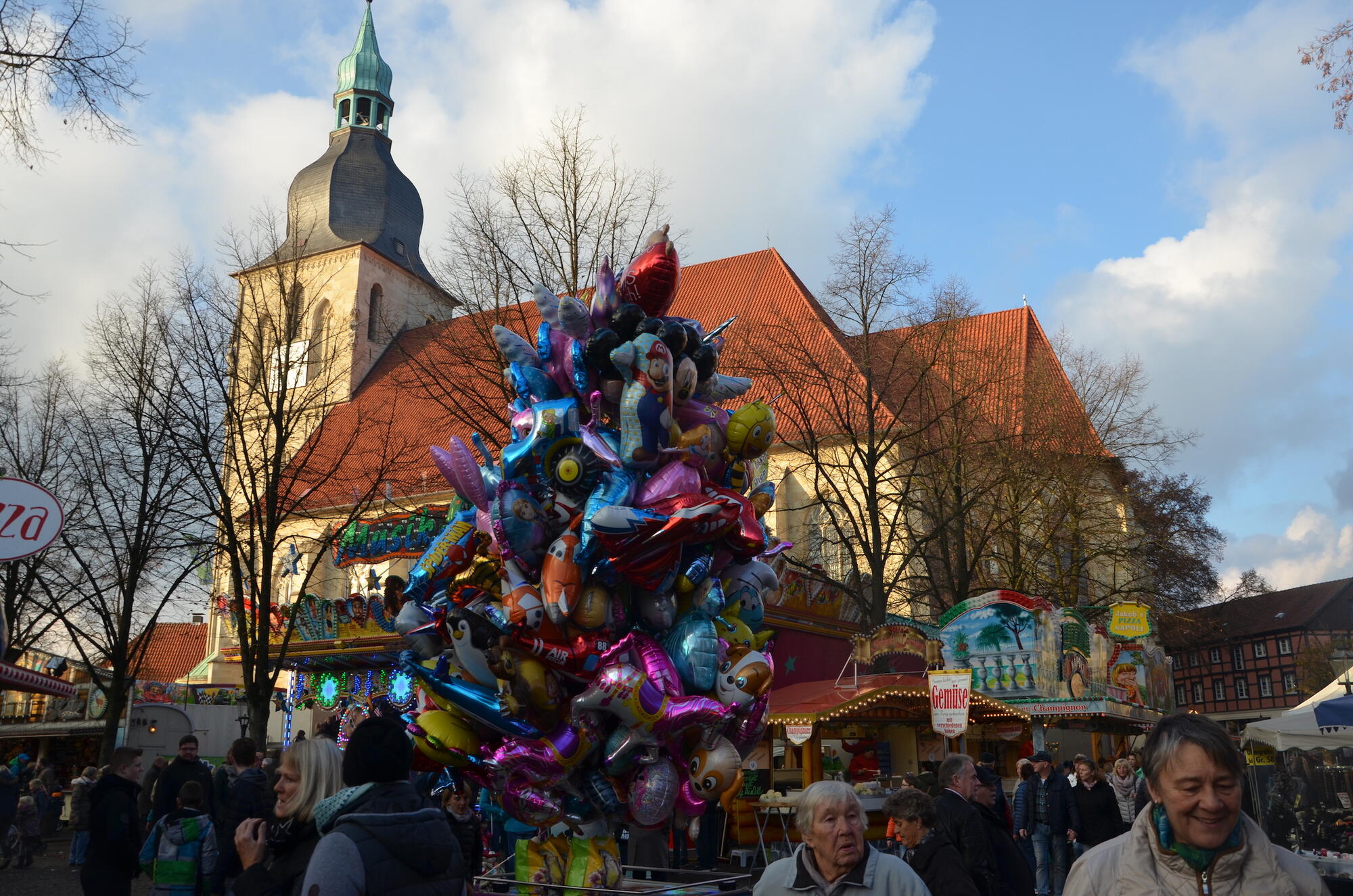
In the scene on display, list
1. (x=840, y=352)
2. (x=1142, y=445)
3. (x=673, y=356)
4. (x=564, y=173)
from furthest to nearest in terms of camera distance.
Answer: (x=1142, y=445), (x=840, y=352), (x=564, y=173), (x=673, y=356)

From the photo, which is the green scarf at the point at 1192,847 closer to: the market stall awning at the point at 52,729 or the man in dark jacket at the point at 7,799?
the man in dark jacket at the point at 7,799

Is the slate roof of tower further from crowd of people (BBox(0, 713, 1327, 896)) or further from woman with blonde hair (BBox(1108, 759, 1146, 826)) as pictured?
crowd of people (BBox(0, 713, 1327, 896))

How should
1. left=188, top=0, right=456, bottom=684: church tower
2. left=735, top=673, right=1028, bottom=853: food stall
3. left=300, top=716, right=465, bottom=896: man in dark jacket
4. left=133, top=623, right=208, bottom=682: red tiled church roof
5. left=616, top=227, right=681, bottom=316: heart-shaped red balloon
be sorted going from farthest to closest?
left=133, top=623, right=208, bottom=682: red tiled church roof
left=188, top=0, right=456, bottom=684: church tower
left=735, top=673, right=1028, bottom=853: food stall
left=616, top=227, right=681, bottom=316: heart-shaped red balloon
left=300, top=716, right=465, bottom=896: man in dark jacket

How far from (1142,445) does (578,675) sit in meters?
22.6

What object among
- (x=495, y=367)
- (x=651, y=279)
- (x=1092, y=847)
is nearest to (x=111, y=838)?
(x=651, y=279)

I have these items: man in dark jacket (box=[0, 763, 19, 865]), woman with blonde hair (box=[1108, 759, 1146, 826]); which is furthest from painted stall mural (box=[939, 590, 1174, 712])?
man in dark jacket (box=[0, 763, 19, 865])

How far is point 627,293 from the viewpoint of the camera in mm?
7539

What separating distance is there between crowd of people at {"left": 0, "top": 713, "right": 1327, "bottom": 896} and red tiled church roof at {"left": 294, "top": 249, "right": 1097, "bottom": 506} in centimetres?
1082

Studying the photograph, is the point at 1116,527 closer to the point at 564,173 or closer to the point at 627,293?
the point at 564,173

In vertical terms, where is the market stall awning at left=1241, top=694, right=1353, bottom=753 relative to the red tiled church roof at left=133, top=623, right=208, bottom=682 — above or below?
below

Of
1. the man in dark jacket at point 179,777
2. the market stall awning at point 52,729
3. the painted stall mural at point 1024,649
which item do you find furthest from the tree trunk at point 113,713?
the painted stall mural at point 1024,649

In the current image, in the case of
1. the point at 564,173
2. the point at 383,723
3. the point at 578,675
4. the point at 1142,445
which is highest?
the point at 564,173

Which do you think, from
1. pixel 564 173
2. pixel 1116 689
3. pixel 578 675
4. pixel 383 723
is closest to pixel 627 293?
pixel 578 675

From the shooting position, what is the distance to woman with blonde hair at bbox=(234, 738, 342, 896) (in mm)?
3689
